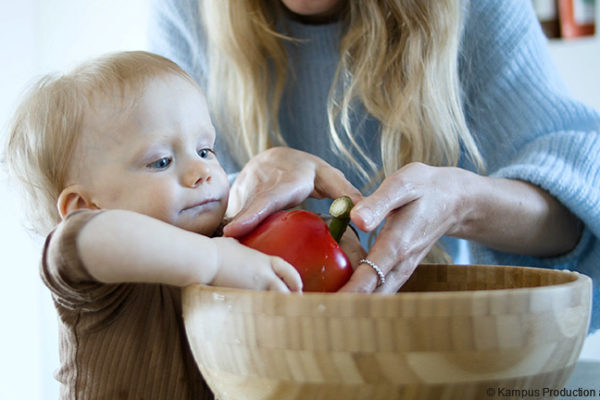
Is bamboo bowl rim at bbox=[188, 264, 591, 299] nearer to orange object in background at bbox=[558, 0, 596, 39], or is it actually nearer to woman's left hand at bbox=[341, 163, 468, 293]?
woman's left hand at bbox=[341, 163, 468, 293]

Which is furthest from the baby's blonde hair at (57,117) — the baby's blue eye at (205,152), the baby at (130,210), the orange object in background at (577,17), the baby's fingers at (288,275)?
the orange object in background at (577,17)

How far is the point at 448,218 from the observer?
3.07ft

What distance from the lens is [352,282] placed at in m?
0.73

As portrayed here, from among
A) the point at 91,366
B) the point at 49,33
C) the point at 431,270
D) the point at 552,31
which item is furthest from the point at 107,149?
the point at 552,31

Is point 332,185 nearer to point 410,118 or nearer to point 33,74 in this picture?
point 410,118

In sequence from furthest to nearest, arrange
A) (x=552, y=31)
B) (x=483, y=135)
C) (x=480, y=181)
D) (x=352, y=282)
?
(x=552, y=31)
(x=483, y=135)
(x=480, y=181)
(x=352, y=282)

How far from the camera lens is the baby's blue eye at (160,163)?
848mm

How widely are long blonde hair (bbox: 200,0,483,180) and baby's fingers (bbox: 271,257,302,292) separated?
1.87 ft

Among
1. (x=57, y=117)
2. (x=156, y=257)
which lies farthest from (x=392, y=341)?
(x=57, y=117)

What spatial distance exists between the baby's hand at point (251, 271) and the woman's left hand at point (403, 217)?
0.28 ft

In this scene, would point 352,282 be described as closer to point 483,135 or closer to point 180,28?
point 483,135

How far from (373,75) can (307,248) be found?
0.59 m

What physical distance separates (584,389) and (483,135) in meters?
0.60

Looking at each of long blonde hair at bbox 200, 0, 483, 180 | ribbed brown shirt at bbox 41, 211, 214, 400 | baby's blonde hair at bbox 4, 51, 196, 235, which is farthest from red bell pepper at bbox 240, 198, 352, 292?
long blonde hair at bbox 200, 0, 483, 180
